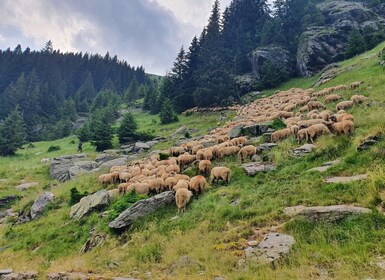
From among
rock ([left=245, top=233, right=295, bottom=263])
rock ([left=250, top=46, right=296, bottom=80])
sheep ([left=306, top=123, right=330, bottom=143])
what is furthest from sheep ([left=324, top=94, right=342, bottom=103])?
rock ([left=250, top=46, right=296, bottom=80])

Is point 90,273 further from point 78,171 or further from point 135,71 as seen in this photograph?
point 135,71

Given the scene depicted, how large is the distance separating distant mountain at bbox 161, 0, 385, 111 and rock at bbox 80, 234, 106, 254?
44989 millimetres

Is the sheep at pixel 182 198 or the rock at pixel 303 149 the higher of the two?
the rock at pixel 303 149

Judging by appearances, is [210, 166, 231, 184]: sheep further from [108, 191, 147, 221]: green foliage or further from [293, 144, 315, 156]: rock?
[108, 191, 147, 221]: green foliage

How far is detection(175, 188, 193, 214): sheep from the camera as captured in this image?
13352 millimetres

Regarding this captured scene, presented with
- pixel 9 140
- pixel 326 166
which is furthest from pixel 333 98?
pixel 9 140

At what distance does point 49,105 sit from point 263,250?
96806 millimetres

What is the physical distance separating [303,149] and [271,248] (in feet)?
26.3

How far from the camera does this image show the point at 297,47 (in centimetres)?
6494

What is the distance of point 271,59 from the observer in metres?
63.5

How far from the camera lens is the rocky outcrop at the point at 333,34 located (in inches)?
2272

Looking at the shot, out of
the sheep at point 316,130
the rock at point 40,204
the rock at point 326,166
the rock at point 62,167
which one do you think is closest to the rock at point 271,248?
the rock at point 326,166

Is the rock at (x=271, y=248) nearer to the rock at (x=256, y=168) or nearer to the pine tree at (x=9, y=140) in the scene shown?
the rock at (x=256, y=168)

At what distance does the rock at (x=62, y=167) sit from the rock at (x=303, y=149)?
72.0 ft
